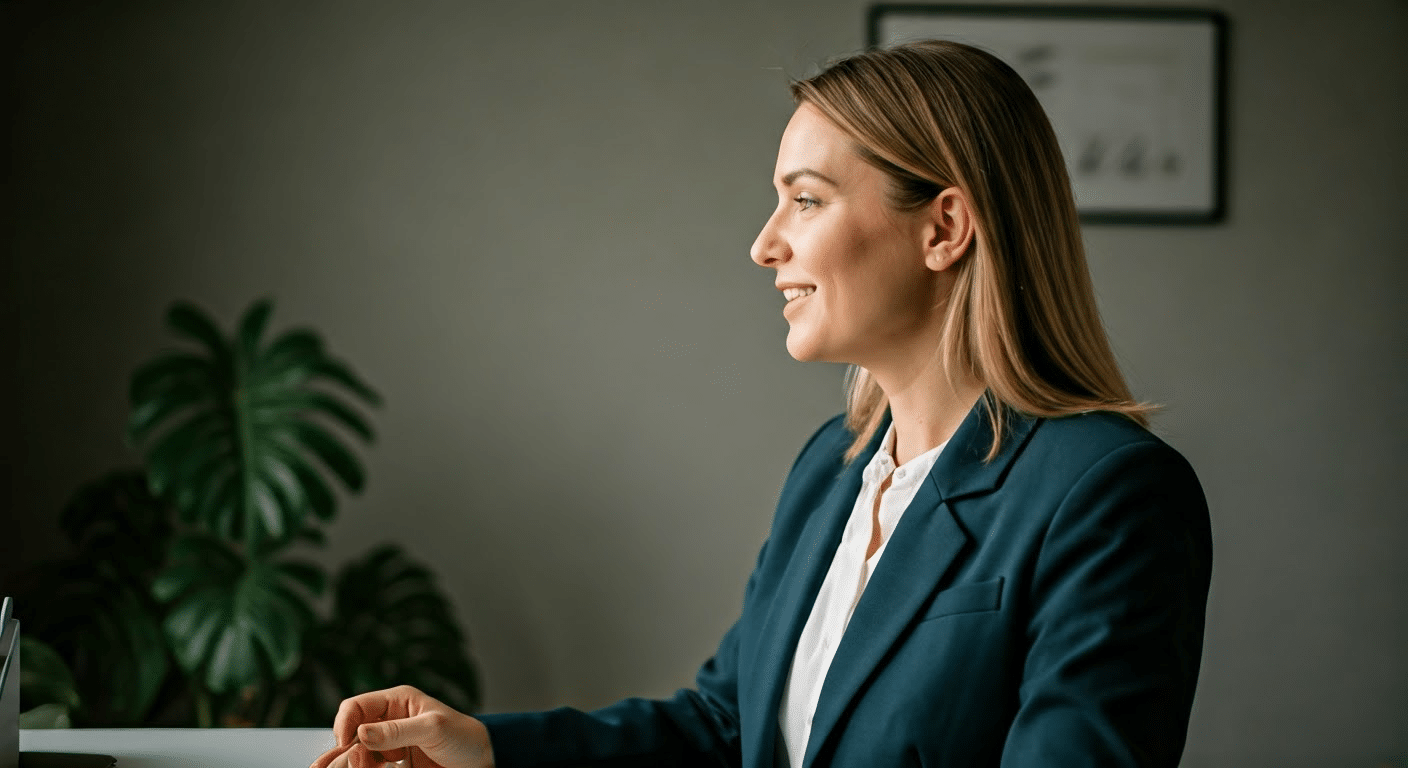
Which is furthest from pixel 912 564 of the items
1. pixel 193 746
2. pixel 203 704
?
pixel 203 704

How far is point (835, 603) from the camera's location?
135cm

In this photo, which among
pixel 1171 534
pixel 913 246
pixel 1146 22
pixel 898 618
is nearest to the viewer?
pixel 1171 534

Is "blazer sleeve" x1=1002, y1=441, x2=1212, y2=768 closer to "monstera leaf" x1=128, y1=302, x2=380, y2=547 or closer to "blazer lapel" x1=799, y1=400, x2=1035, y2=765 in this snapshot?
"blazer lapel" x1=799, y1=400, x2=1035, y2=765

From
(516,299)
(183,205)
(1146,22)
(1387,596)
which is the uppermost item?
(1146,22)

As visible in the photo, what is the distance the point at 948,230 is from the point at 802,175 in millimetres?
175

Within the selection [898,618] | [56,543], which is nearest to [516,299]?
[56,543]

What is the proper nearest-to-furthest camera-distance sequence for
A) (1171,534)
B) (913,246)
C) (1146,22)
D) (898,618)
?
(1171,534) < (898,618) < (913,246) < (1146,22)

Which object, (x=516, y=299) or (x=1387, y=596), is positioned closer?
(x=516, y=299)

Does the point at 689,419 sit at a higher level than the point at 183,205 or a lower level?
lower

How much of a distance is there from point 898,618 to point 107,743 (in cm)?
87

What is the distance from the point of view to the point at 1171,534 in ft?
3.49

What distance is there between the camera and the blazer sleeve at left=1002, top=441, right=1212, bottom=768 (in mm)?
1003

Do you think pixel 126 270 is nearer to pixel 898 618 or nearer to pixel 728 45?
pixel 728 45

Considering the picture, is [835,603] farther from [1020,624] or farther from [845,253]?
[845,253]
